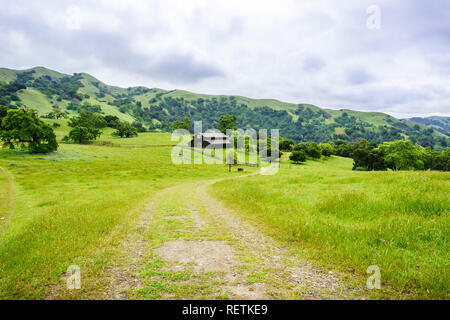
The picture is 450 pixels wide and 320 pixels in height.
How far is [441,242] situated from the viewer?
20.8 ft

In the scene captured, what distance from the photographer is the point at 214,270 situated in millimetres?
5418

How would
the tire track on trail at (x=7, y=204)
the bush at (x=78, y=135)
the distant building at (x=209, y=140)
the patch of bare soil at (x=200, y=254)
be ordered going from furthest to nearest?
Answer: 1. the distant building at (x=209, y=140)
2. the bush at (x=78, y=135)
3. the tire track on trail at (x=7, y=204)
4. the patch of bare soil at (x=200, y=254)

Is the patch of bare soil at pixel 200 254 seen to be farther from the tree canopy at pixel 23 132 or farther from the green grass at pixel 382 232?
the tree canopy at pixel 23 132

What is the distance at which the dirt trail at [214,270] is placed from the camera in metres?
4.41

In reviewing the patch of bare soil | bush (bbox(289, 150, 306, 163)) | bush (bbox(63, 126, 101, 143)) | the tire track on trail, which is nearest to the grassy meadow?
the tire track on trail

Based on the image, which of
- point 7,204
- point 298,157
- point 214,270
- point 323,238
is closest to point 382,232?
point 323,238

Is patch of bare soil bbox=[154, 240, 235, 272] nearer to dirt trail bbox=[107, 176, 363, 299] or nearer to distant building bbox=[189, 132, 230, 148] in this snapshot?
dirt trail bbox=[107, 176, 363, 299]

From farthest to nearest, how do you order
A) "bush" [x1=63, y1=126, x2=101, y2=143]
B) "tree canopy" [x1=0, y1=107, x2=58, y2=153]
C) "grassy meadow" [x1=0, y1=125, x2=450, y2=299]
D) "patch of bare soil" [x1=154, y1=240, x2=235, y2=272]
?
"bush" [x1=63, y1=126, x2=101, y2=143] < "tree canopy" [x1=0, y1=107, x2=58, y2=153] < "patch of bare soil" [x1=154, y1=240, x2=235, y2=272] < "grassy meadow" [x1=0, y1=125, x2=450, y2=299]

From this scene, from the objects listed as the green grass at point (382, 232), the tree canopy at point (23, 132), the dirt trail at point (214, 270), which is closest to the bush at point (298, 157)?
the green grass at point (382, 232)

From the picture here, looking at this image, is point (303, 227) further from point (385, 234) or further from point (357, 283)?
point (357, 283)

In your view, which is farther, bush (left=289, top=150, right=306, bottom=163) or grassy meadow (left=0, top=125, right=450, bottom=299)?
bush (left=289, top=150, right=306, bottom=163)

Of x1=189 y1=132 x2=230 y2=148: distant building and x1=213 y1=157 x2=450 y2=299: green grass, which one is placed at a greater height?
x1=189 y1=132 x2=230 y2=148: distant building

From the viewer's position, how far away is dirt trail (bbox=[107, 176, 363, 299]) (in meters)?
4.41

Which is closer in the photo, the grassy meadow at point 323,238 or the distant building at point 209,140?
the grassy meadow at point 323,238
